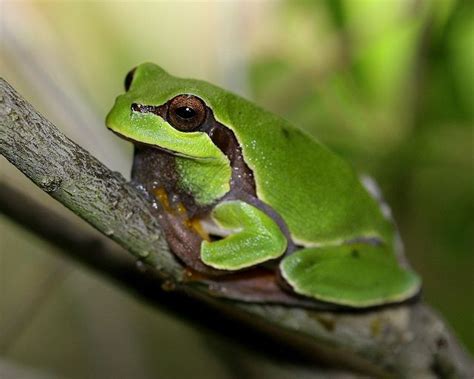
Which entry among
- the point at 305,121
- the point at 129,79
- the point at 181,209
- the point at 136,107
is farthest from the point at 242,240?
the point at 305,121

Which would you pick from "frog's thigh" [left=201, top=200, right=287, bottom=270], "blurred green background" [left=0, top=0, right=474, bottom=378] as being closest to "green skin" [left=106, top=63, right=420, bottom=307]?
"frog's thigh" [left=201, top=200, right=287, bottom=270]

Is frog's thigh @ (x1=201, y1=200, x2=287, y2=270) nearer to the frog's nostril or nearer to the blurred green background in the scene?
the frog's nostril

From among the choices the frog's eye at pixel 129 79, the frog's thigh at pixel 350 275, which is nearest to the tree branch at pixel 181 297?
the frog's thigh at pixel 350 275

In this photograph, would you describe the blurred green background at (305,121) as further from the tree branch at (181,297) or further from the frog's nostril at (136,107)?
the frog's nostril at (136,107)

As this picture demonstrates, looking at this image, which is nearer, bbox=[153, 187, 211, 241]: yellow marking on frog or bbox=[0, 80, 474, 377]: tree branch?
bbox=[0, 80, 474, 377]: tree branch

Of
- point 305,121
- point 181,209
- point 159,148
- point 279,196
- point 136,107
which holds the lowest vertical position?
point 305,121

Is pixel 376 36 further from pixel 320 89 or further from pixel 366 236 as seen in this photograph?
pixel 366 236

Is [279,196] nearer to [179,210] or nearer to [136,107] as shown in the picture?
[179,210]
